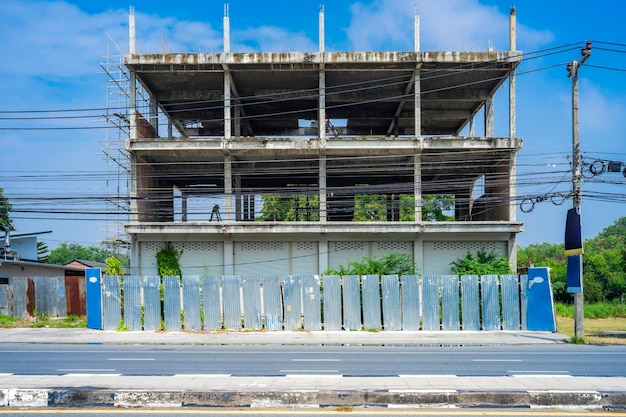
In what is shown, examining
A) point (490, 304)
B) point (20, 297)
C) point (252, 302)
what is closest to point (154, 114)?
point (20, 297)

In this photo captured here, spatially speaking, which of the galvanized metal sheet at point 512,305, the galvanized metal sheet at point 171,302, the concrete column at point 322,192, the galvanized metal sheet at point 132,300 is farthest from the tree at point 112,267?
the galvanized metal sheet at point 512,305

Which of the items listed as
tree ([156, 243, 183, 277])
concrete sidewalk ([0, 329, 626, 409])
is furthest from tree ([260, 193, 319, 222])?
concrete sidewalk ([0, 329, 626, 409])

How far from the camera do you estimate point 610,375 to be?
1051 cm

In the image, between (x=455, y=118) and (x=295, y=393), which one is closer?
(x=295, y=393)

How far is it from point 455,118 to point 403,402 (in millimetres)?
29108

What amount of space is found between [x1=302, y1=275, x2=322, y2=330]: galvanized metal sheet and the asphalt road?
12.7 ft

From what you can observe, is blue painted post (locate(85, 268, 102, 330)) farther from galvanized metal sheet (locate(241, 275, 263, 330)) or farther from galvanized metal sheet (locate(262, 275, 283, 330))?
galvanized metal sheet (locate(262, 275, 283, 330))

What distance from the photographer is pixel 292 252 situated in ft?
90.2

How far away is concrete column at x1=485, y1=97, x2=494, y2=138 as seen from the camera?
1137 inches

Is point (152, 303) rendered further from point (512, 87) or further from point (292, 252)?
point (512, 87)

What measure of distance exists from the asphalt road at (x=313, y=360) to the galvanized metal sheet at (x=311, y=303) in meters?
3.88

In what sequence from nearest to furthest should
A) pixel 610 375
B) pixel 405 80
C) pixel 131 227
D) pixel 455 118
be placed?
1. pixel 610 375
2. pixel 131 227
3. pixel 405 80
4. pixel 455 118

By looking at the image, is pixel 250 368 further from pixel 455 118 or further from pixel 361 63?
pixel 455 118

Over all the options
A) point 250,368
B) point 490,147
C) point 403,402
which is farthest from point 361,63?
point 403,402
